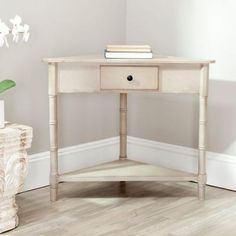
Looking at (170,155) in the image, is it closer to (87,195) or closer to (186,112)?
(186,112)

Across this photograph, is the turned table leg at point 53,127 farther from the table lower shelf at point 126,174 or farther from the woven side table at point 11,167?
the woven side table at point 11,167

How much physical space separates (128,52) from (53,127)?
A: 496 millimetres

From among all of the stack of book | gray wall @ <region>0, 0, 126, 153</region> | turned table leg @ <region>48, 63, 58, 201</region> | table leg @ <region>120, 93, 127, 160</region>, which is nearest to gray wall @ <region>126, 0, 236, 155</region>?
gray wall @ <region>0, 0, 126, 153</region>

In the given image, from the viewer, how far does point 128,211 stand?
267 centimetres

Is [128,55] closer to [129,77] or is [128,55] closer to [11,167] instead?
[129,77]

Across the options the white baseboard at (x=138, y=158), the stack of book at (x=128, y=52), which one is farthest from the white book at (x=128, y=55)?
the white baseboard at (x=138, y=158)

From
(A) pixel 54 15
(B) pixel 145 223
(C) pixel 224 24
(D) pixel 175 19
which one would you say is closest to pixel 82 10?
(A) pixel 54 15

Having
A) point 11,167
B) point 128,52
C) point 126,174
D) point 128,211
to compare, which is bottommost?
point 128,211

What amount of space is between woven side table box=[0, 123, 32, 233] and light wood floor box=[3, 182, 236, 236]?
2.8 inches

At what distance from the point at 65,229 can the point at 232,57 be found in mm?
1201

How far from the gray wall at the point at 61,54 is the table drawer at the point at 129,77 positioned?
441 millimetres

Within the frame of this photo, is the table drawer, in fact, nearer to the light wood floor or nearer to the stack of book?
the stack of book

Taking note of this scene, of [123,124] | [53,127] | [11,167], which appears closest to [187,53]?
[123,124]

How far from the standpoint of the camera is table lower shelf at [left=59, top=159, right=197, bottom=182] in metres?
2.78
